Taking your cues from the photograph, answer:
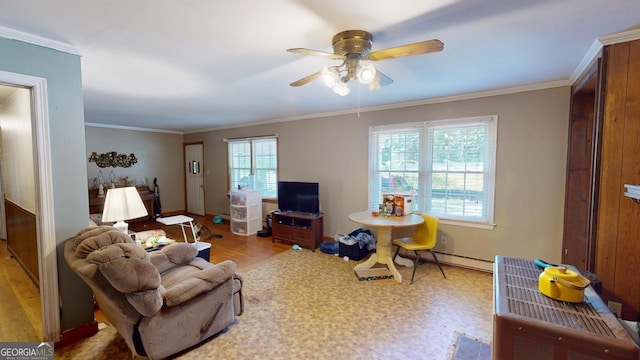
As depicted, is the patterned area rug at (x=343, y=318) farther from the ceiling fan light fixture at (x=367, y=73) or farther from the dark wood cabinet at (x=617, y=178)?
the ceiling fan light fixture at (x=367, y=73)

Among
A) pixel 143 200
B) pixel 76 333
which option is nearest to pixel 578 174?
pixel 76 333

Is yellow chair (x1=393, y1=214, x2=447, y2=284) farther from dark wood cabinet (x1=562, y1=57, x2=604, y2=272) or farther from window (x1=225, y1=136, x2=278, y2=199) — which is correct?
window (x1=225, y1=136, x2=278, y2=199)

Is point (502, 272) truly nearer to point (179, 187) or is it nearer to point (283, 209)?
point (283, 209)

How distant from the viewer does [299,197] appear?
4.89 m

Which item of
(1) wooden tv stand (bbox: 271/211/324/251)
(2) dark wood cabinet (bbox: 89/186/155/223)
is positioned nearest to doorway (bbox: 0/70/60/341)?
(1) wooden tv stand (bbox: 271/211/324/251)

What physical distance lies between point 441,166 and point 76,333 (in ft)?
13.7

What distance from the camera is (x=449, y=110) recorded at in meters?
3.70

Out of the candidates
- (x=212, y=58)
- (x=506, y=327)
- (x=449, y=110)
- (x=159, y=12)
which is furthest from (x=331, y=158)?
(x=506, y=327)

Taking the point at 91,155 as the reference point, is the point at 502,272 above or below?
below

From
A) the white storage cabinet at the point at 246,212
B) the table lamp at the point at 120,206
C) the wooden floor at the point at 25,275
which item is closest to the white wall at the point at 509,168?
the wooden floor at the point at 25,275

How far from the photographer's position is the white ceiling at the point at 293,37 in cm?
157

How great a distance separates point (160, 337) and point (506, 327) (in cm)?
204

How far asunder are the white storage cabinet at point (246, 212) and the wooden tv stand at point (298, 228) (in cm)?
72

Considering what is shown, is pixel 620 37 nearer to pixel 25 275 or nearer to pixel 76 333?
pixel 76 333
